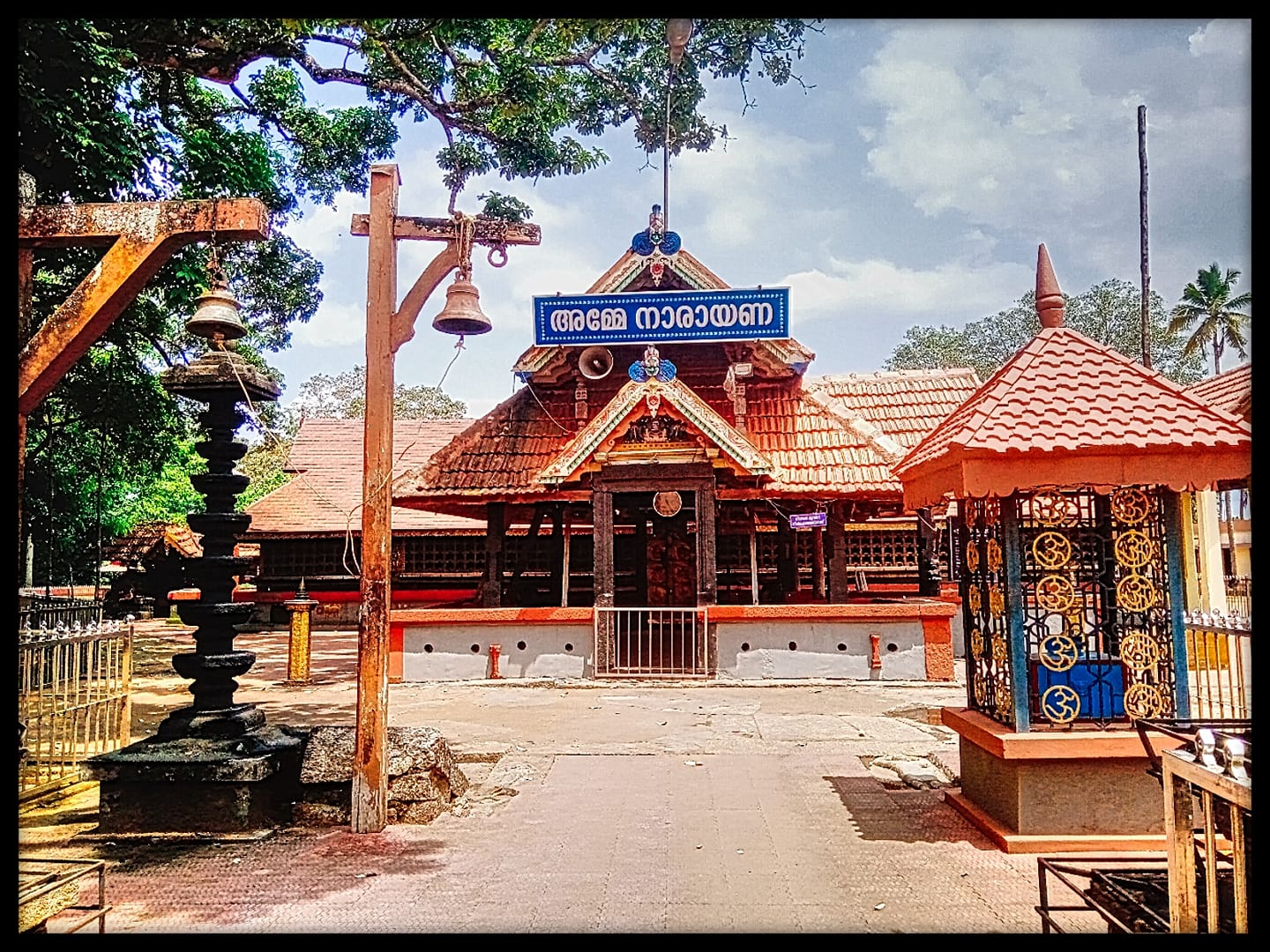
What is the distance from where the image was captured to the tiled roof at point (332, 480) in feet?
75.9

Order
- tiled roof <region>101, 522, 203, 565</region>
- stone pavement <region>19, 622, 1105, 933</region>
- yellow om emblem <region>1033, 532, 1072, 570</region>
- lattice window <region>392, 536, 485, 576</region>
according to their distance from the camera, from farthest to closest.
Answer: tiled roof <region>101, 522, 203, 565</region> < lattice window <region>392, 536, 485, 576</region> < yellow om emblem <region>1033, 532, 1072, 570</region> < stone pavement <region>19, 622, 1105, 933</region>

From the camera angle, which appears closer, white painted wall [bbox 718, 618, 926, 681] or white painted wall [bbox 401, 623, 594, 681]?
white painted wall [bbox 718, 618, 926, 681]

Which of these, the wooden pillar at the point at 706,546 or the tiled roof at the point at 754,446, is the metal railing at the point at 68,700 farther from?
the wooden pillar at the point at 706,546

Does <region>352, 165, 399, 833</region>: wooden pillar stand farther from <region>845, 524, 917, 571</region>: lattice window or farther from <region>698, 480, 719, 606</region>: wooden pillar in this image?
<region>845, 524, 917, 571</region>: lattice window

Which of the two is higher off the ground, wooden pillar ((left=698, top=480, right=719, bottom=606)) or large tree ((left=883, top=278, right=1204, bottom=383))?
large tree ((left=883, top=278, right=1204, bottom=383))

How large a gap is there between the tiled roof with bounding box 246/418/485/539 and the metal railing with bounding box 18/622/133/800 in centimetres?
1318

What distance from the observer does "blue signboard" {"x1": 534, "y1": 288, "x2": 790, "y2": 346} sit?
1413 centimetres

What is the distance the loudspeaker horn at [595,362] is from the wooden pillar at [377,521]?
9015 mm

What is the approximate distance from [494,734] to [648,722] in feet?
5.66

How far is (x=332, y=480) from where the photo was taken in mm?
25875

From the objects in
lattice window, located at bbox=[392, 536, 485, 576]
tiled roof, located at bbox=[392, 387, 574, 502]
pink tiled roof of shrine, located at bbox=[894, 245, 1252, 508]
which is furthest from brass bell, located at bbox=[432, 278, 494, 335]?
lattice window, located at bbox=[392, 536, 485, 576]

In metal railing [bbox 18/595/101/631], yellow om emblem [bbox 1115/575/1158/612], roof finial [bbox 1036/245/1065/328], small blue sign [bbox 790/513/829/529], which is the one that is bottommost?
metal railing [bbox 18/595/101/631]

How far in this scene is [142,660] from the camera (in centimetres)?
1797
